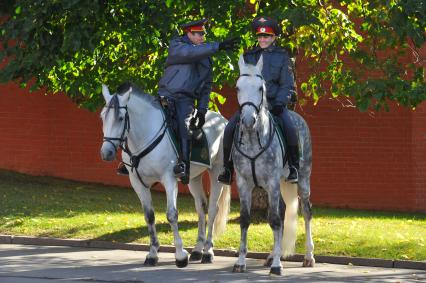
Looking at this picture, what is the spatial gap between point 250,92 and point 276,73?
109 cm

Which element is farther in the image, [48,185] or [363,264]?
[48,185]

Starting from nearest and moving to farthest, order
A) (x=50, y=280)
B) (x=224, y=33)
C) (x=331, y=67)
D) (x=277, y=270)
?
(x=50, y=280) → (x=277, y=270) → (x=224, y=33) → (x=331, y=67)

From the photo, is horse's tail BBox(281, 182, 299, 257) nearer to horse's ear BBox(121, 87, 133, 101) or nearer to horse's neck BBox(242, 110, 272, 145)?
horse's neck BBox(242, 110, 272, 145)

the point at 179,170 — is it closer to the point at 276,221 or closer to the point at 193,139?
the point at 193,139

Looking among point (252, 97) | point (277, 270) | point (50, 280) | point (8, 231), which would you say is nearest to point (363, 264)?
point (277, 270)

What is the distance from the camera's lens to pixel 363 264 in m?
13.9

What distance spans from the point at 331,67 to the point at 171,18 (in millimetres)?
3110

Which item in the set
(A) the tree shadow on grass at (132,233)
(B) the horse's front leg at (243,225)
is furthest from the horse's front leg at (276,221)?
(A) the tree shadow on grass at (132,233)

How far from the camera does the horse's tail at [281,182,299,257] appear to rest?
13.4 meters

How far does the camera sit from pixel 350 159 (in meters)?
22.8

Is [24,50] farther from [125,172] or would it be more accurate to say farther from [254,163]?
[254,163]

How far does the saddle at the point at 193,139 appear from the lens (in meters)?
13.3

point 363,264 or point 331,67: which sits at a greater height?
point 331,67

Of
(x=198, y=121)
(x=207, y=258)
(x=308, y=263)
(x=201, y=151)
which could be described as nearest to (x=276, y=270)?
(x=308, y=263)
